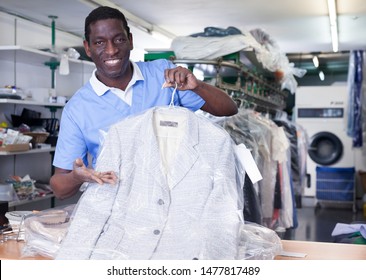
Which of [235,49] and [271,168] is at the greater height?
[235,49]

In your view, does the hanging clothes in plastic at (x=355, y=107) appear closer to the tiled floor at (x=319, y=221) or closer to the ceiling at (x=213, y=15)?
the ceiling at (x=213, y=15)

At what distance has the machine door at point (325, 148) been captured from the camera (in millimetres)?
8531

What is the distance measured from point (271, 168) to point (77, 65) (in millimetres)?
2965

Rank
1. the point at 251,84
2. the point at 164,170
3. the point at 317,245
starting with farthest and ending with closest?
the point at 251,84 → the point at 317,245 → the point at 164,170

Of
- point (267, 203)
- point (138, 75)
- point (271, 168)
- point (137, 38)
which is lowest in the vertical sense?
point (267, 203)

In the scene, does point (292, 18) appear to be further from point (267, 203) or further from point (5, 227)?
point (5, 227)

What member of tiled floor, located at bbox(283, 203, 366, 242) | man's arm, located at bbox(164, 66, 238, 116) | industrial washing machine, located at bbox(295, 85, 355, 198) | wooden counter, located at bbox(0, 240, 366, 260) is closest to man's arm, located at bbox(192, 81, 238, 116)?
man's arm, located at bbox(164, 66, 238, 116)

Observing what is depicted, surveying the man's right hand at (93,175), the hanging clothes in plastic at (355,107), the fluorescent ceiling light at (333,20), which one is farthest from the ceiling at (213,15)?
the man's right hand at (93,175)

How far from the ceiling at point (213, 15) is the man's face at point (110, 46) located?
128 inches

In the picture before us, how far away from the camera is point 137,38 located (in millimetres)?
8289

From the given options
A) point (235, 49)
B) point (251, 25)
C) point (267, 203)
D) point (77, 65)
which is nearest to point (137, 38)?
point (251, 25)

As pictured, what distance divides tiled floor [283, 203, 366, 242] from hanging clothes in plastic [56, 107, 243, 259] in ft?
13.5

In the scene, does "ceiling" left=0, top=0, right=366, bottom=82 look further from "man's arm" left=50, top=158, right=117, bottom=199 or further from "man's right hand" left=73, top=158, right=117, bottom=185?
"man's right hand" left=73, top=158, right=117, bottom=185
